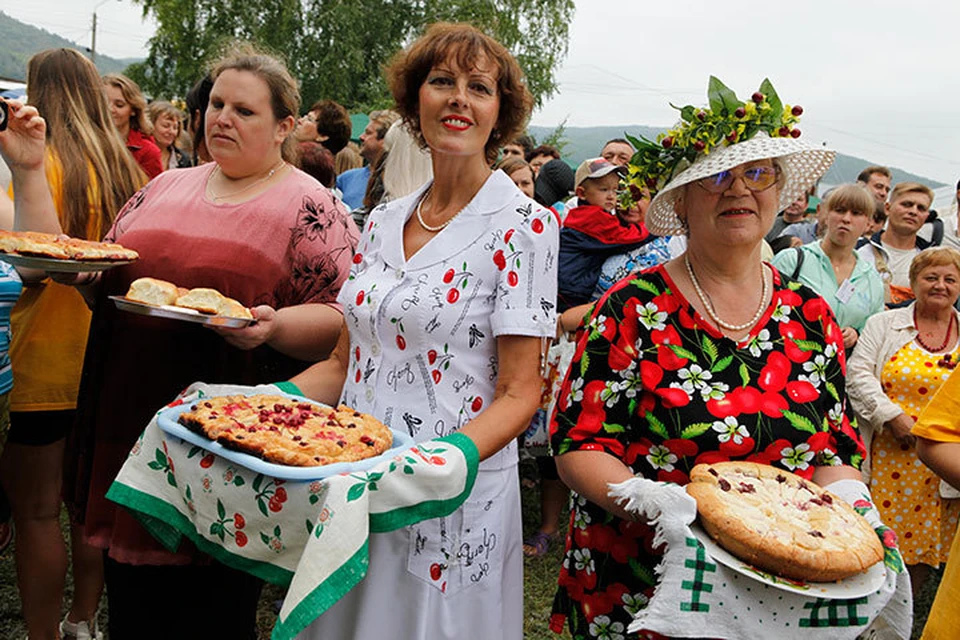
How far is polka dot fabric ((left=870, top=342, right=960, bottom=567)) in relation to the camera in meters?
4.53

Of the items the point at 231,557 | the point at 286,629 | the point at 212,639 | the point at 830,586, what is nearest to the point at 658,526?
the point at 830,586

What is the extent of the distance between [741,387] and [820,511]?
35 cm

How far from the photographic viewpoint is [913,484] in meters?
4.59

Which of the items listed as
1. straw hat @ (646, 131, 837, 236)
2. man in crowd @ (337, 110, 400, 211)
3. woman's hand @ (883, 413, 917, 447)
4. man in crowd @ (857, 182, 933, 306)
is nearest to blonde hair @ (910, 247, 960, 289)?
woman's hand @ (883, 413, 917, 447)

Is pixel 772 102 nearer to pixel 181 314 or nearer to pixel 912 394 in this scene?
pixel 181 314

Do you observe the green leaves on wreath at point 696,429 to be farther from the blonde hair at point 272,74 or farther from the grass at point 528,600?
the grass at point 528,600

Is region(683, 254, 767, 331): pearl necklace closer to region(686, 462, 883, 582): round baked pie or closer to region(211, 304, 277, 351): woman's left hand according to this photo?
region(686, 462, 883, 582): round baked pie

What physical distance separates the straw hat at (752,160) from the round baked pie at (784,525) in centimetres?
76

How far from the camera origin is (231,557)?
183 cm

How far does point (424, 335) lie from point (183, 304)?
0.71 metres

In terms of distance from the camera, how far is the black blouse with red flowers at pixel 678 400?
1949mm

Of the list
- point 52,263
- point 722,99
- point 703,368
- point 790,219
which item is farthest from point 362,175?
point 790,219

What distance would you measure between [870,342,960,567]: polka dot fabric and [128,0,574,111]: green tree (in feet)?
73.8

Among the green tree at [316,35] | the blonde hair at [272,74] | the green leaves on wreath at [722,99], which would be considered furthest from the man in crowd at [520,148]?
the green tree at [316,35]
